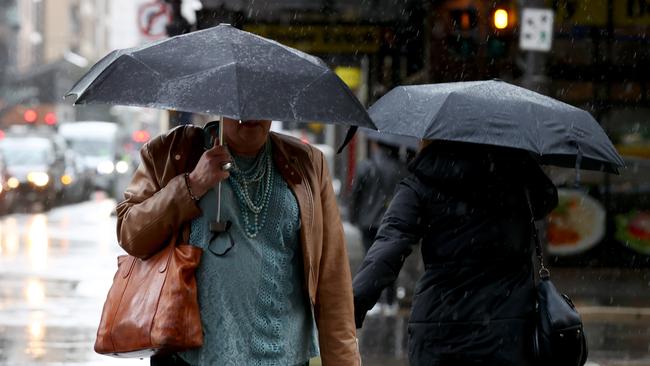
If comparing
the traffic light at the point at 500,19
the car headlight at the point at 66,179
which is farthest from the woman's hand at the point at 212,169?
the car headlight at the point at 66,179

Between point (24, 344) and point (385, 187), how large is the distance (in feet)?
12.9

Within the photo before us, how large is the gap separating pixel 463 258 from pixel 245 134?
5.01 ft

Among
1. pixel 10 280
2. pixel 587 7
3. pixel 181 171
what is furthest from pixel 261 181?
pixel 587 7

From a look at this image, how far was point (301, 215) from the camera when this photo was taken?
4180mm

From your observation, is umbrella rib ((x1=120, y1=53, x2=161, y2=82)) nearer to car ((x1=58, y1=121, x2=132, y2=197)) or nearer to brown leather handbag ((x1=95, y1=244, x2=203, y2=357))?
brown leather handbag ((x1=95, y1=244, x2=203, y2=357))

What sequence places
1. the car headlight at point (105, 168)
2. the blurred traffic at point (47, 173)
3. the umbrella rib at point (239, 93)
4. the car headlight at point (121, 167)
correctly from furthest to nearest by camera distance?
the car headlight at point (105, 168) → the car headlight at point (121, 167) → the blurred traffic at point (47, 173) → the umbrella rib at point (239, 93)

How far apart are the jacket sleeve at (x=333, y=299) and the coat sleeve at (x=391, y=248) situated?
2.27 feet

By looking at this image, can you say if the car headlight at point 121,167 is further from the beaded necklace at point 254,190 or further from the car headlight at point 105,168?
the beaded necklace at point 254,190

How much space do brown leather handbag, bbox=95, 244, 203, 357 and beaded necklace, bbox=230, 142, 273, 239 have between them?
0.67 feet

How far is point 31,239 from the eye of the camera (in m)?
23.0

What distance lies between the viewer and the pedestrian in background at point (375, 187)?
13000 mm

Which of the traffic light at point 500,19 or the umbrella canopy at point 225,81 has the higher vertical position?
the traffic light at point 500,19

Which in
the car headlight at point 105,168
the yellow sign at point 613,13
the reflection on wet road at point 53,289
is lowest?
the car headlight at point 105,168

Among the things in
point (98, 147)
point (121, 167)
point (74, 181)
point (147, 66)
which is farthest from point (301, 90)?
point (98, 147)
